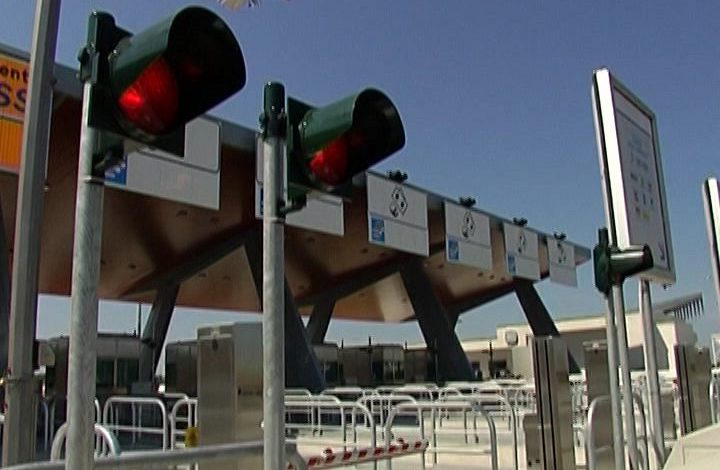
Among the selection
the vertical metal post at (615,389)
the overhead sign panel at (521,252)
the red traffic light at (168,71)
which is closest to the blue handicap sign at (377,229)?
the overhead sign panel at (521,252)

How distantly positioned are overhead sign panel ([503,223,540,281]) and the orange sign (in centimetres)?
2016

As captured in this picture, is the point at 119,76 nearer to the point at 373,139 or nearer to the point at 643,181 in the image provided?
the point at 373,139

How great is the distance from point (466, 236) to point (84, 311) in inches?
929

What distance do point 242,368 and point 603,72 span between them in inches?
128

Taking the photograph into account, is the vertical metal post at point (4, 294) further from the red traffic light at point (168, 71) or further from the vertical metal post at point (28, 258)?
the red traffic light at point (168, 71)

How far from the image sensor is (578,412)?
11.9m

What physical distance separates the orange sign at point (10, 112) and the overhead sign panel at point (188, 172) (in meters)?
3.12

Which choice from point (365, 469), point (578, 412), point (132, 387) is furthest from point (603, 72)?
point (132, 387)

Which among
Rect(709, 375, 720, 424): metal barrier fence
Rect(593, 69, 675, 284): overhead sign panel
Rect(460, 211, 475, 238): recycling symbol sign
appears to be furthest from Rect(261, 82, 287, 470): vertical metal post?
Rect(460, 211, 475, 238): recycling symbol sign

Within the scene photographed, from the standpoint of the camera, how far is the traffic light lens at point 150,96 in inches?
80.4

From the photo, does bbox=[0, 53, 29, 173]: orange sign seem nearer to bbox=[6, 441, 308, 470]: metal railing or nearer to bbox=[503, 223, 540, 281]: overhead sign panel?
bbox=[6, 441, 308, 470]: metal railing

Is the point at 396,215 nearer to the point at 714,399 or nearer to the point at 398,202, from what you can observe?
the point at 398,202

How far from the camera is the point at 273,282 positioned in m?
2.57

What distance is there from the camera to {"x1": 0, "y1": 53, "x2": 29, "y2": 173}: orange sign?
10594 millimetres
